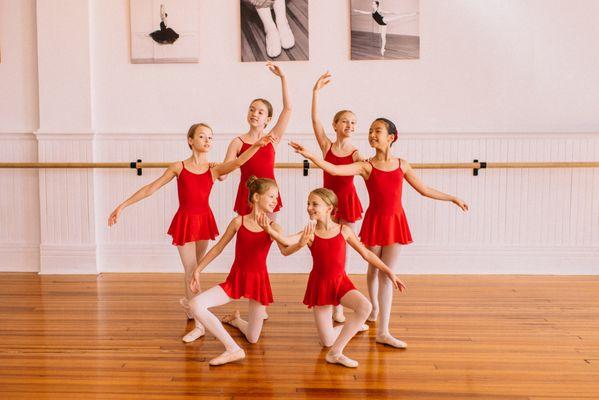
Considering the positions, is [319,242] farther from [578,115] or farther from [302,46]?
[578,115]

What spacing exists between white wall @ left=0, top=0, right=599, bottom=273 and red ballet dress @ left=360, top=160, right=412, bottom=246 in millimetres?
1412

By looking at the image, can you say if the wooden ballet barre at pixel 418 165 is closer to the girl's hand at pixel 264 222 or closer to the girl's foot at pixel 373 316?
the girl's foot at pixel 373 316

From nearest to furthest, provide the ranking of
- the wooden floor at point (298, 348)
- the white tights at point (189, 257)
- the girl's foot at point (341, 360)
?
the wooden floor at point (298, 348) → the girl's foot at point (341, 360) → the white tights at point (189, 257)

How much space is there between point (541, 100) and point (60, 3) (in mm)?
3517

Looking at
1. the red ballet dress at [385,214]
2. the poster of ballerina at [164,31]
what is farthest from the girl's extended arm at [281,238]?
the poster of ballerina at [164,31]

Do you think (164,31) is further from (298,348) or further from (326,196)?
(298,348)

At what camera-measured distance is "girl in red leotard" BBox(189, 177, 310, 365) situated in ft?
10.0

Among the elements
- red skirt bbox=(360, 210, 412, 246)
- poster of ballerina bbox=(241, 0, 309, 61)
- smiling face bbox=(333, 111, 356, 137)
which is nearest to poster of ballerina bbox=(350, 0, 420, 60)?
poster of ballerina bbox=(241, 0, 309, 61)

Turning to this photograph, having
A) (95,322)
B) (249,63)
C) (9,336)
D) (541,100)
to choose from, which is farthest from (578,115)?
(9,336)

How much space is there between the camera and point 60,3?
185 inches

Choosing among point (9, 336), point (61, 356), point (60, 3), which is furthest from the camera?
point (60, 3)

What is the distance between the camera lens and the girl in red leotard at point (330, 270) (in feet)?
9.87

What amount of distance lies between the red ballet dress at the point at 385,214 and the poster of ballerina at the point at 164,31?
203 centimetres

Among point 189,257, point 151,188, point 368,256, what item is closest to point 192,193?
point 151,188
